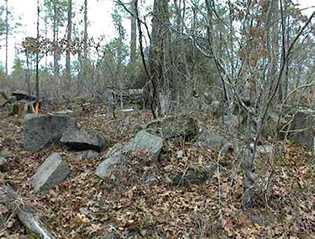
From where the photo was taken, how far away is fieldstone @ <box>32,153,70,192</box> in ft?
16.7

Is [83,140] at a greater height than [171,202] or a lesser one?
greater

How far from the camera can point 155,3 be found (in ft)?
22.6

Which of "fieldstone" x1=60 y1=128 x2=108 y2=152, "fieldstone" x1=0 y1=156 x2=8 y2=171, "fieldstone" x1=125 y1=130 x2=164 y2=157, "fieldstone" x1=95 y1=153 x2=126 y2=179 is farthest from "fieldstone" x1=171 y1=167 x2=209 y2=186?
"fieldstone" x1=0 y1=156 x2=8 y2=171

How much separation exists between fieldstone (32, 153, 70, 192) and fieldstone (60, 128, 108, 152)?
0.73m

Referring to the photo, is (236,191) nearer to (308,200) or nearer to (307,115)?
(308,200)

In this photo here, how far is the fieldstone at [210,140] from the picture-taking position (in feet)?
18.8

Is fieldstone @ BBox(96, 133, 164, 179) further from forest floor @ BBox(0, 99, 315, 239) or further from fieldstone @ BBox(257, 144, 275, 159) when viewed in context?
fieldstone @ BBox(257, 144, 275, 159)

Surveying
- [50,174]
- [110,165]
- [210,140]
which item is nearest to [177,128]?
[210,140]

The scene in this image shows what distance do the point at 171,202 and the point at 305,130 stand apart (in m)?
2.66

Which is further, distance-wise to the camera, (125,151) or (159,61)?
(159,61)

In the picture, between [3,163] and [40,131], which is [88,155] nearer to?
[40,131]

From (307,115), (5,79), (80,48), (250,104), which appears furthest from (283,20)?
(5,79)

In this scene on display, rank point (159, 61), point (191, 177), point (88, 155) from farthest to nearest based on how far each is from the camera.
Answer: point (159, 61) < point (88, 155) < point (191, 177)

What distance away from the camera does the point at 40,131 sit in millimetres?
6484
